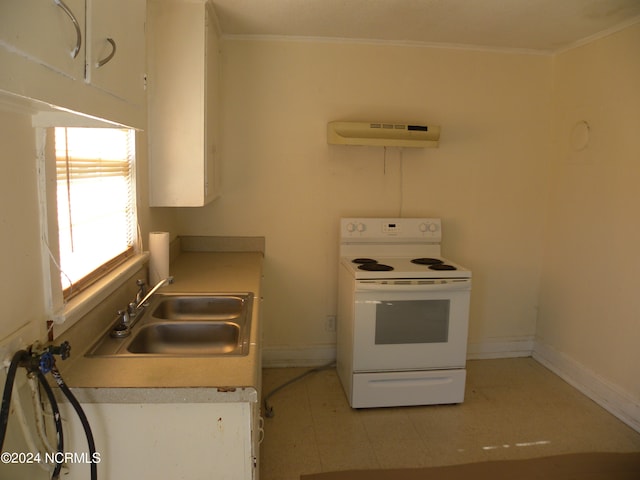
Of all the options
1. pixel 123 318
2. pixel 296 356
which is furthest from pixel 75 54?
pixel 296 356

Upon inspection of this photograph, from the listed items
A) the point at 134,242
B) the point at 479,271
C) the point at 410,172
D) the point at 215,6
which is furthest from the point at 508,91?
the point at 134,242

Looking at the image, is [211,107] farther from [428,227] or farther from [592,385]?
[592,385]

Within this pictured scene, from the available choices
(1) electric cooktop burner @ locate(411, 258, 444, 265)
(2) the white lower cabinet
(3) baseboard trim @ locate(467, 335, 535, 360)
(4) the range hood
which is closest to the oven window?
(1) electric cooktop burner @ locate(411, 258, 444, 265)

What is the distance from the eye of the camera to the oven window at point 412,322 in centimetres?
278

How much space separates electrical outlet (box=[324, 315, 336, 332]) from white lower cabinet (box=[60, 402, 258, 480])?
2.07m

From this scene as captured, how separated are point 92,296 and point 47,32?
967mm

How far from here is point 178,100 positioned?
2328mm

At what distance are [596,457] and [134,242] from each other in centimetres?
252

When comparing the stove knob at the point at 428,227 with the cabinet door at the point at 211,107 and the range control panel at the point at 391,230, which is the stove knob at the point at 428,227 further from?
the cabinet door at the point at 211,107

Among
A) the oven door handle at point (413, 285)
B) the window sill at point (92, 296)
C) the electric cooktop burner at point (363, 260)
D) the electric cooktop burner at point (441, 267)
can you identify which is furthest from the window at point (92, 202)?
the electric cooktop burner at point (441, 267)

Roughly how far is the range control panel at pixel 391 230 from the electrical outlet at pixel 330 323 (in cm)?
61

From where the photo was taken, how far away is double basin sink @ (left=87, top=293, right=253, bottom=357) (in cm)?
165

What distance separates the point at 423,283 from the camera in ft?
9.07

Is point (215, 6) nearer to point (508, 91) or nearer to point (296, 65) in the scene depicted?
point (296, 65)
